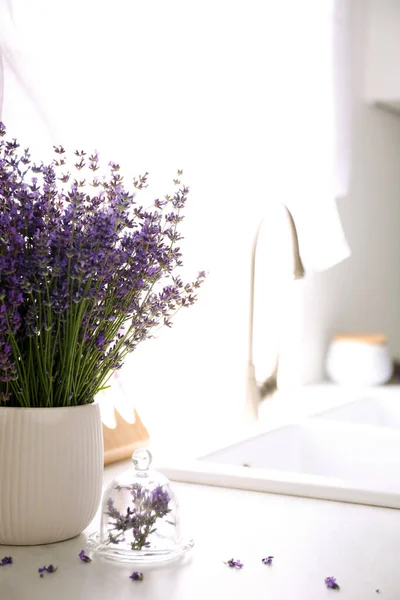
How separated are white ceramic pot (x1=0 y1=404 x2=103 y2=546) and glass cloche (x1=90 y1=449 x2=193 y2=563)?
3cm

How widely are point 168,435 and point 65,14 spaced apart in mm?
760

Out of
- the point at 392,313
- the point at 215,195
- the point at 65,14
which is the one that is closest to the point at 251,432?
the point at 215,195

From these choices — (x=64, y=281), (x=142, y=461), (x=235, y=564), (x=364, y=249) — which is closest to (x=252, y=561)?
(x=235, y=564)

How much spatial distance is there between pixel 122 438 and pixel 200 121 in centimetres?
68

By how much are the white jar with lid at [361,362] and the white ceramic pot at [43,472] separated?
171cm

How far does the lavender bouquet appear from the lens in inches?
32.7

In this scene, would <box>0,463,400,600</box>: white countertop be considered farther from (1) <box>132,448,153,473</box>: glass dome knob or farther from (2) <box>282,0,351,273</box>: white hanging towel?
(2) <box>282,0,351,273</box>: white hanging towel

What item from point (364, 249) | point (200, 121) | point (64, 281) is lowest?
point (64, 281)

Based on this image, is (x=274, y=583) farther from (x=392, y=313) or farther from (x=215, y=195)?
(x=392, y=313)

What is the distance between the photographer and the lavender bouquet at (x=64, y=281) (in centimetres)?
83

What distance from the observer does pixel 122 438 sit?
1402 mm

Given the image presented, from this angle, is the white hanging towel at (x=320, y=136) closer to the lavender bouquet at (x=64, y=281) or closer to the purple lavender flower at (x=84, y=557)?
the lavender bouquet at (x=64, y=281)

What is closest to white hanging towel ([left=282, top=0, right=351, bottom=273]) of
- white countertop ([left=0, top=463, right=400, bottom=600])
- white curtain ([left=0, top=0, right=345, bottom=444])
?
white curtain ([left=0, top=0, right=345, bottom=444])

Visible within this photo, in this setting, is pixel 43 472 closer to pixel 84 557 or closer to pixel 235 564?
pixel 84 557
